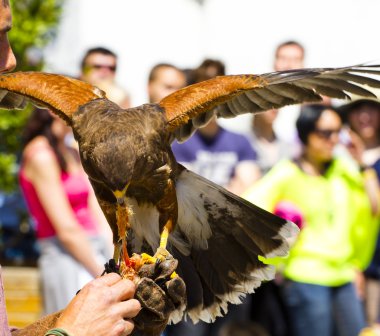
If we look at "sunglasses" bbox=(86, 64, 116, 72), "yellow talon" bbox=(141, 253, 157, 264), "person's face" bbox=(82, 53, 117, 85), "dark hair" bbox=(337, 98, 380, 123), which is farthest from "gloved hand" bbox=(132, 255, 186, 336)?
"dark hair" bbox=(337, 98, 380, 123)

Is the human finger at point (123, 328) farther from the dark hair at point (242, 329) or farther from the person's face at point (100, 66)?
the person's face at point (100, 66)

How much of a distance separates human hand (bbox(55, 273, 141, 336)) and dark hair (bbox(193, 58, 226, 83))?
4452 mm

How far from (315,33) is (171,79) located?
18.6ft

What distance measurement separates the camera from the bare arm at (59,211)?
6633 millimetres

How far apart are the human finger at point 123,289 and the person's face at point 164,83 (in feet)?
13.7

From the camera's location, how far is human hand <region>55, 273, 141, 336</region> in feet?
11.6

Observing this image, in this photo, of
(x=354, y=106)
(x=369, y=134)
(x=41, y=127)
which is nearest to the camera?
(x=41, y=127)

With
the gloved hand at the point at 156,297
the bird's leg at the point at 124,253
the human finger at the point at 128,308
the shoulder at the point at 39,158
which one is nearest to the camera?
the human finger at the point at 128,308

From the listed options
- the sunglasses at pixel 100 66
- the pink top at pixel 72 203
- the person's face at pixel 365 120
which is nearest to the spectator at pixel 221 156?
the pink top at pixel 72 203

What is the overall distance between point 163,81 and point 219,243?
9.46ft

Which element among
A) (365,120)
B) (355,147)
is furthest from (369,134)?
(355,147)

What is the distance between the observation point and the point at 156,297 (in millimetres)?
3977

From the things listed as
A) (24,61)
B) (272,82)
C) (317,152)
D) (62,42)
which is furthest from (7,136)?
(272,82)

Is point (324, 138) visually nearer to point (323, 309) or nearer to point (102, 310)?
point (323, 309)
